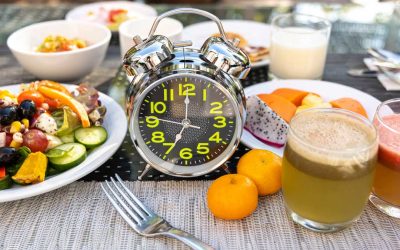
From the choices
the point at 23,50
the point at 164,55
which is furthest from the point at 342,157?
the point at 23,50

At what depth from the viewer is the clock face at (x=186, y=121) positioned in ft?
4.05

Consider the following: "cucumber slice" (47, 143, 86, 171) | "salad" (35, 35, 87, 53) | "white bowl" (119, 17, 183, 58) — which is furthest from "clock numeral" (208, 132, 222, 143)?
"salad" (35, 35, 87, 53)

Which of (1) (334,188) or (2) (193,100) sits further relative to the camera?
(2) (193,100)

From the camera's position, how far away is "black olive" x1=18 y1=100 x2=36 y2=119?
135cm

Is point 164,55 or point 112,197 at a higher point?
point 164,55

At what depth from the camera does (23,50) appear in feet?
5.92

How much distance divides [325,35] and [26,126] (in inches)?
45.9

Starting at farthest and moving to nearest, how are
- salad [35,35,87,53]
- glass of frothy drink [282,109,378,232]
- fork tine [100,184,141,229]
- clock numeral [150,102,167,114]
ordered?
salad [35,35,87,53] → clock numeral [150,102,167,114] → fork tine [100,184,141,229] → glass of frothy drink [282,109,378,232]

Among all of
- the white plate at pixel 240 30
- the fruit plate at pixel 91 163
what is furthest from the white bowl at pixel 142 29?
the fruit plate at pixel 91 163

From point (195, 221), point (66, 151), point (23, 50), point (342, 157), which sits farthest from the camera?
point (23, 50)

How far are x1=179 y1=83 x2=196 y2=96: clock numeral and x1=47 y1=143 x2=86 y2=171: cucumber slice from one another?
333 millimetres

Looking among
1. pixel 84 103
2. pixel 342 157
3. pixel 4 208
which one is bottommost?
pixel 4 208

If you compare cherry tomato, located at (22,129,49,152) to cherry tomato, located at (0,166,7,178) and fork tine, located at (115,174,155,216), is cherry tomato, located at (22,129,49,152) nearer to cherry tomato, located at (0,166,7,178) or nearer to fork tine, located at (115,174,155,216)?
cherry tomato, located at (0,166,7,178)

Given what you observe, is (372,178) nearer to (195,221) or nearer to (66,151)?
(195,221)
